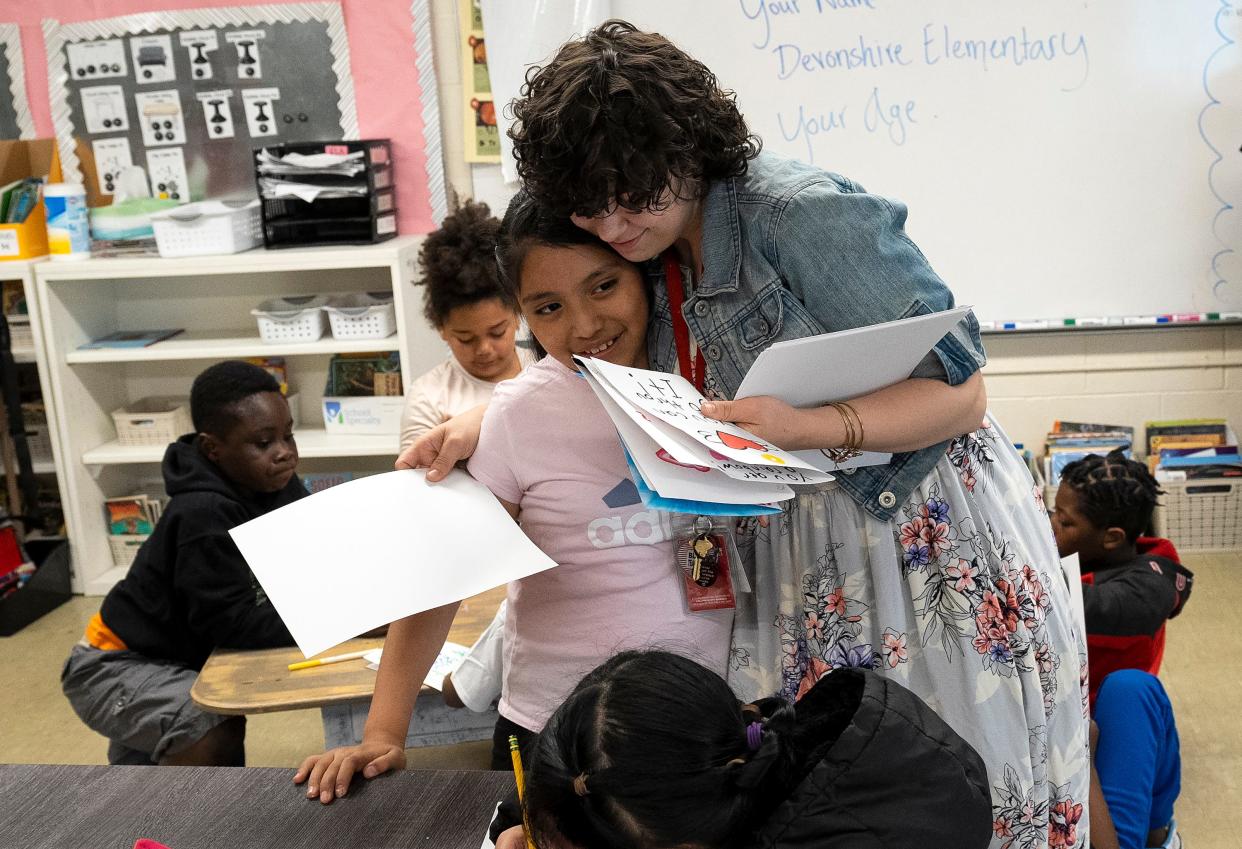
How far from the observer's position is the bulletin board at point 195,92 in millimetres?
3768

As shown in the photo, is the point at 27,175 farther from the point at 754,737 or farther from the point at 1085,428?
the point at 754,737

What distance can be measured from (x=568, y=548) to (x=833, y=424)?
1.18 feet

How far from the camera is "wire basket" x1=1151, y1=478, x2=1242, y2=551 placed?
3.56 m

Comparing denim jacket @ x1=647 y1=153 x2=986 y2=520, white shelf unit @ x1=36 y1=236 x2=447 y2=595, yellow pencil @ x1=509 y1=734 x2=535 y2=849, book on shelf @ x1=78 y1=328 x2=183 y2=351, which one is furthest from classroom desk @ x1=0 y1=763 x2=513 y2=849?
book on shelf @ x1=78 y1=328 x2=183 y2=351

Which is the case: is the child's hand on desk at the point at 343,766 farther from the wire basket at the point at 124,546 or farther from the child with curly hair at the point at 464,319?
the wire basket at the point at 124,546

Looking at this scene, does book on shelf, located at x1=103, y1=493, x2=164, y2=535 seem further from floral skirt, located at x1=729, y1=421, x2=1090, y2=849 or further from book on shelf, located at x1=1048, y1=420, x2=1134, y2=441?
floral skirt, located at x1=729, y1=421, x2=1090, y2=849

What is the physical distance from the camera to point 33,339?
151 inches

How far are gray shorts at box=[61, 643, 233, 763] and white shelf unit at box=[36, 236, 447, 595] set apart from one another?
1.45 meters

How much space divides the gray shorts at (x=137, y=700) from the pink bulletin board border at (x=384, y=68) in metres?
1.99

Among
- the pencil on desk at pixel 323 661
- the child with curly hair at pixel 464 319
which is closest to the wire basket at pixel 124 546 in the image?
the child with curly hair at pixel 464 319

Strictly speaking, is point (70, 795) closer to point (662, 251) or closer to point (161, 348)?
point (662, 251)

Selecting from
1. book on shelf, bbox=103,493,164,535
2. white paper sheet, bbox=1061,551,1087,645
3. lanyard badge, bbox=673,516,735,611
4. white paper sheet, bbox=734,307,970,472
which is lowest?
book on shelf, bbox=103,493,164,535

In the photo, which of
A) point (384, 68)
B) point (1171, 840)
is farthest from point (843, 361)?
point (384, 68)

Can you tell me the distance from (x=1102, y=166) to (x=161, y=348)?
3.01 metres
